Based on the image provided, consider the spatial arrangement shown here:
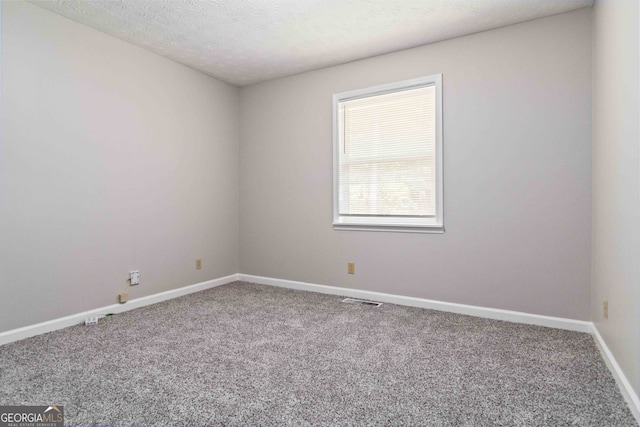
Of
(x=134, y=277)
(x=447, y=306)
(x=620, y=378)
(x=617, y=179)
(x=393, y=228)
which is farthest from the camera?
(x=393, y=228)

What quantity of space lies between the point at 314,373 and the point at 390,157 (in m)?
2.22

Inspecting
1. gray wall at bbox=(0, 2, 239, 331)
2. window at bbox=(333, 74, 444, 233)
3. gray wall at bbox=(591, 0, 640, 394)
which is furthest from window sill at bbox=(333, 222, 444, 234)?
gray wall at bbox=(0, 2, 239, 331)

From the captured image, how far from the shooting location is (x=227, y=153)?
436 cm

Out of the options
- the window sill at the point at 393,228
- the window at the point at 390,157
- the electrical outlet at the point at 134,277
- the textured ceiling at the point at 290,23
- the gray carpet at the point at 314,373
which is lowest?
the gray carpet at the point at 314,373

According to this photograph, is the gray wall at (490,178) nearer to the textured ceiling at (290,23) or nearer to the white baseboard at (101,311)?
the textured ceiling at (290,23)

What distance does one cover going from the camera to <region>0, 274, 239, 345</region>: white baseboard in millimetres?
2510

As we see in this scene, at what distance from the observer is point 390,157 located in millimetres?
3514

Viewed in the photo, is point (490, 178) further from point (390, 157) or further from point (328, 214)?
point (328, 214)

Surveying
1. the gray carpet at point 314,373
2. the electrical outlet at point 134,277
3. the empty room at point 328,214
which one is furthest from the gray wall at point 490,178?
the electrical outlet at point 134,277

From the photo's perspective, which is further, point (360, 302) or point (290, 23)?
point (360, 302)

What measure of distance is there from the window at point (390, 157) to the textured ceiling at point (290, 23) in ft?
1.48

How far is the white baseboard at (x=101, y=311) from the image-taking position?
2510 millimetres


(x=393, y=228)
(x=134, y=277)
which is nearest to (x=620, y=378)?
(x=393, y=228)

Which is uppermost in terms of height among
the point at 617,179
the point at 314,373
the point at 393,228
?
the point at 617,179
